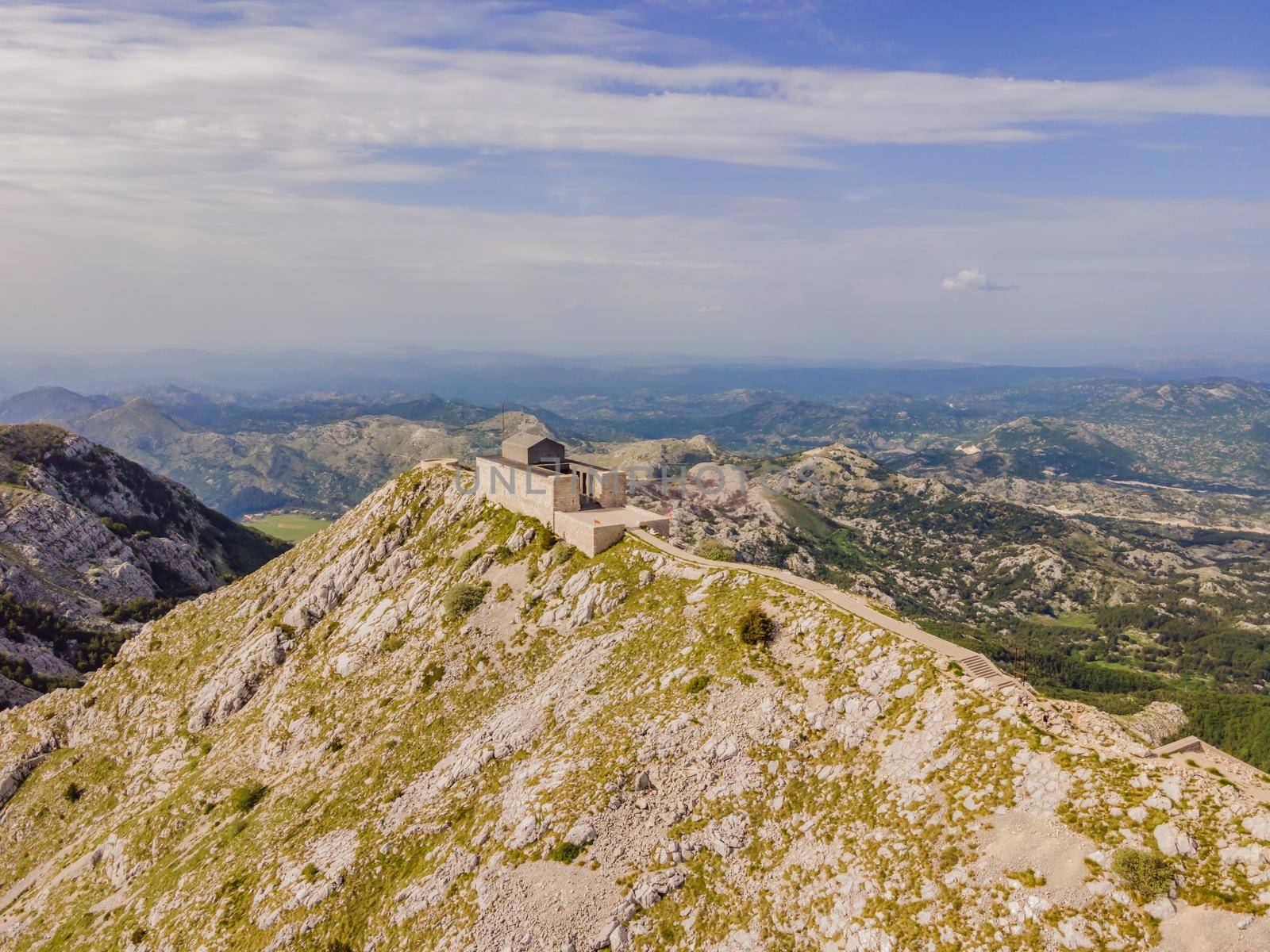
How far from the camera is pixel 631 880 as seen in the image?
3350 centimetres

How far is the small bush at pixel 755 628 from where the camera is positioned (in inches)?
1674

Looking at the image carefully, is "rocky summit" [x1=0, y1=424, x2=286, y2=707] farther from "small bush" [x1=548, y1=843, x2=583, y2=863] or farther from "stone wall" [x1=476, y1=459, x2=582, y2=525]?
"small bush" [x1=548, y1=843, x2=583, y2=863]

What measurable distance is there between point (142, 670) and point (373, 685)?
4832 cm

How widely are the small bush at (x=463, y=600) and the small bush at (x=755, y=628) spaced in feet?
87.8

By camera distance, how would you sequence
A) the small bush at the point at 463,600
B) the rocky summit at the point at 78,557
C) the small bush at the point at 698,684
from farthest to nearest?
the rocky summit at the point at 78,557 < the small bush at the point at 463,600 < the small bush at the point at 698,684

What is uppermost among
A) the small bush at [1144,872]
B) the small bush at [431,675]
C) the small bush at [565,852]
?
the small bush at [1144,872]

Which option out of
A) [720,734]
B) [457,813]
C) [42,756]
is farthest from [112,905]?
[720,734]

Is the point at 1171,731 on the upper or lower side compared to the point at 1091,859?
lower

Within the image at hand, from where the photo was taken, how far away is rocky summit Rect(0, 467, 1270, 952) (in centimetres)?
2553

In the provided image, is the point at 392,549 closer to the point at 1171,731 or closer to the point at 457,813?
the point at 457,813

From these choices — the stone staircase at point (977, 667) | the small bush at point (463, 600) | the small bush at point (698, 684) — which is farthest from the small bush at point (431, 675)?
the stone staircase at point (977, 667)

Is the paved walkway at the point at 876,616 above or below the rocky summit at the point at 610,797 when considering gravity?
above

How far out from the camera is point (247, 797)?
55125 mm

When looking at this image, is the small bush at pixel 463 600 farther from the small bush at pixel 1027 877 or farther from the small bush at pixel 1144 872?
the small bush at pixel 1144 872
